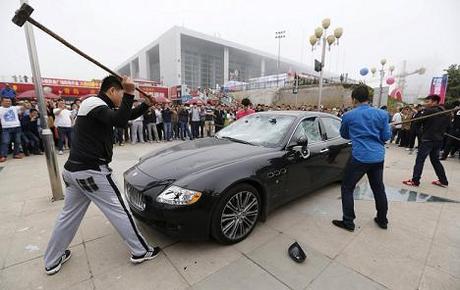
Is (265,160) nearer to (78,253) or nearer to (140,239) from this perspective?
(140,239)

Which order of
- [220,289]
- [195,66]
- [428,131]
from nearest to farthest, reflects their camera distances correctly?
[220,289] < [428,131] < [195,66]

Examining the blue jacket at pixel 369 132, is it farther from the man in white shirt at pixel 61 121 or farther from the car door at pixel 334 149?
the man in white shirt at pixel 61 121

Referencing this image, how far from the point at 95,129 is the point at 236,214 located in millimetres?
1590

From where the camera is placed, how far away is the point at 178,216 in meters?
2.18

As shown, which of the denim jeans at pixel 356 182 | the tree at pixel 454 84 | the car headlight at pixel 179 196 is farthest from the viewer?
the tree at pixel 454 84

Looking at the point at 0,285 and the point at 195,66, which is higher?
the point at 195,66

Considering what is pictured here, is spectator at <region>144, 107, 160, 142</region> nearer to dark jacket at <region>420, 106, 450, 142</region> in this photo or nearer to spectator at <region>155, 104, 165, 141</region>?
spectator at <region>155, 104, 165, 141</region>

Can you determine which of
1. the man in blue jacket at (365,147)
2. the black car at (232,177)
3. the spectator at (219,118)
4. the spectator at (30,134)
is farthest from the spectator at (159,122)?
the man in blue jacket at (365,147)

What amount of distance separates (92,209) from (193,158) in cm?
192

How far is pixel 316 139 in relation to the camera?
3.65m

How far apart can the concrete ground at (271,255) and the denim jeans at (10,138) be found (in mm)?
4420

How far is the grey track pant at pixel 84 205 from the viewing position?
2.10 metres

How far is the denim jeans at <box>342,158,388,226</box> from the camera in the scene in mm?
2877

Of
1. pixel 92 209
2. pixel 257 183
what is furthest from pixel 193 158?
pixel 92 209
